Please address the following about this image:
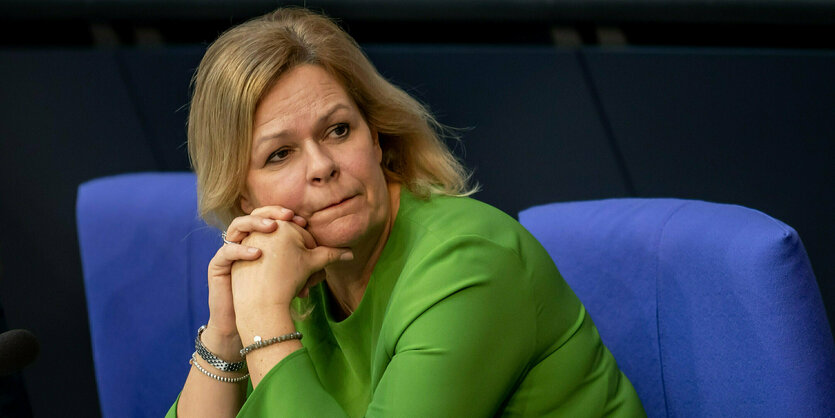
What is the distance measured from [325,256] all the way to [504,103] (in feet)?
3.09

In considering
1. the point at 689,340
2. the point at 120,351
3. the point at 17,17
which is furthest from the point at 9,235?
the point at 689,340

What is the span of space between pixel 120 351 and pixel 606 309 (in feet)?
3.46

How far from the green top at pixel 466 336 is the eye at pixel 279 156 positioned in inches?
7.8

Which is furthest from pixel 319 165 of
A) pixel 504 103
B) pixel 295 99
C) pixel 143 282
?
pixel 504 103

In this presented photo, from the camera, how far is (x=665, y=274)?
1292 millimetres

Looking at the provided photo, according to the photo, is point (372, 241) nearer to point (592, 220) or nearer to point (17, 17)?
point (592, 220)

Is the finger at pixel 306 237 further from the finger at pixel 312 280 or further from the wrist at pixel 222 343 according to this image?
the wrist at pixel 222 343

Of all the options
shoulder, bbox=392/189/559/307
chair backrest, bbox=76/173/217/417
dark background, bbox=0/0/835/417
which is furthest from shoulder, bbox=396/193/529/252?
dark background, bbox=0/0/835/417

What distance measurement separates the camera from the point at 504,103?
2.08m

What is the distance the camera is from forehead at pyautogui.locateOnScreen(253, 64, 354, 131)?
1.26m

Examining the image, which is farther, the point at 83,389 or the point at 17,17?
the point at 83,389

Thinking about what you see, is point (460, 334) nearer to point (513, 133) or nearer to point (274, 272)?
point (274, 272)

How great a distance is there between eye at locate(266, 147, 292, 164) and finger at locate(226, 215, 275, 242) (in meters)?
0.09

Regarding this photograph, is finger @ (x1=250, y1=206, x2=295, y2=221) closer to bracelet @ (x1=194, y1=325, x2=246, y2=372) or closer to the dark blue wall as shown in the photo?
bracelet @ (x1=194, y1=325, x2=246, y2=372)
